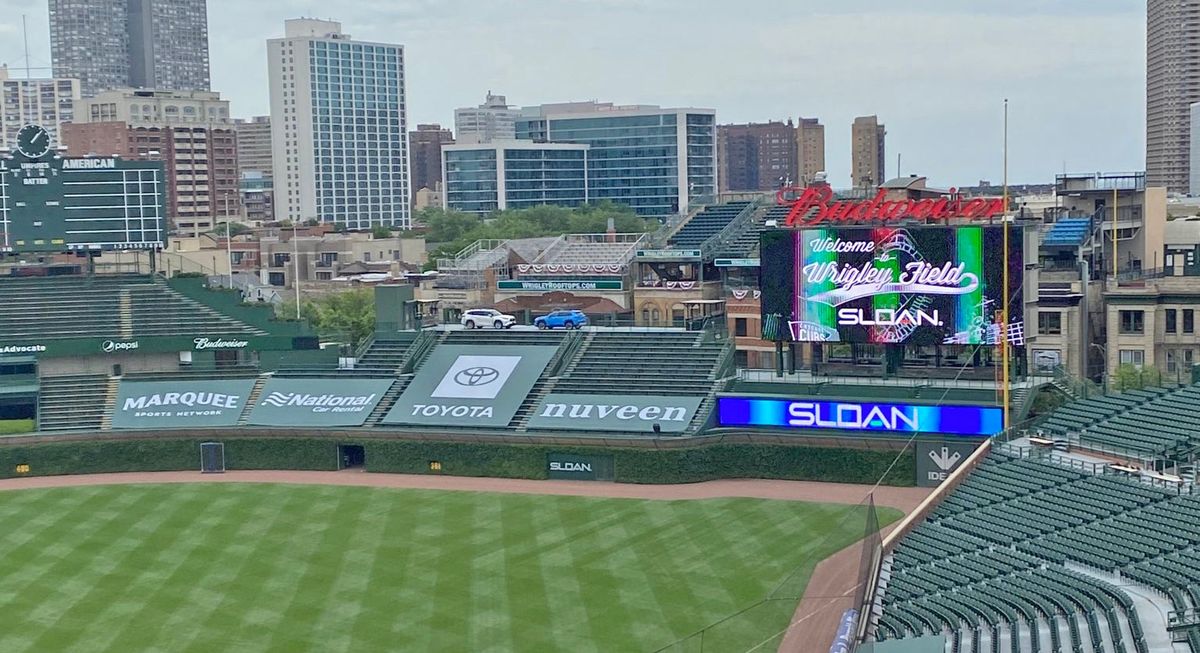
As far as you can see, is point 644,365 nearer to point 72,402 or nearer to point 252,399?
point 252,399

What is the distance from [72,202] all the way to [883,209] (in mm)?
36717

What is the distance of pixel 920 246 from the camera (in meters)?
52.9

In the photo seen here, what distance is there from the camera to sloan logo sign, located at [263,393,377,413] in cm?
6200

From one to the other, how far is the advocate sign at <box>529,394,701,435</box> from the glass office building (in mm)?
135907

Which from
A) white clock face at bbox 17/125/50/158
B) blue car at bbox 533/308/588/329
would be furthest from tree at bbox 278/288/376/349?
white clock face at bbox 17/125/50/158

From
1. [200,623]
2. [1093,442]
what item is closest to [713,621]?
[200,623]

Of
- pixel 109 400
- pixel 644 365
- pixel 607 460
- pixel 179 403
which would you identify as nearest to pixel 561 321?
pixel 644 365

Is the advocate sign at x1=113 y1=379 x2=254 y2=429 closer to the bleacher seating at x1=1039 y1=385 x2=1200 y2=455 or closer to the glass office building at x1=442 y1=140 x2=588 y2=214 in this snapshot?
the bleacher seating at x1=1039 y1=385 x2=1200 y2=455

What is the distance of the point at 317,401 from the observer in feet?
206

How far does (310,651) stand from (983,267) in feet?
88.0

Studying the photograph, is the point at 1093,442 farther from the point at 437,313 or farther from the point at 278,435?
the point at 437,313

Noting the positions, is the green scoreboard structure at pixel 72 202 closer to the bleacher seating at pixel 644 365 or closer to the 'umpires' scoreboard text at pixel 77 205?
the 'umpires' scoreboard text at pixel 77 205

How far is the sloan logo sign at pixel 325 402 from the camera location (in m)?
62.0

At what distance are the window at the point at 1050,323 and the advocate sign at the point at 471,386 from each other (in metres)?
20.0
